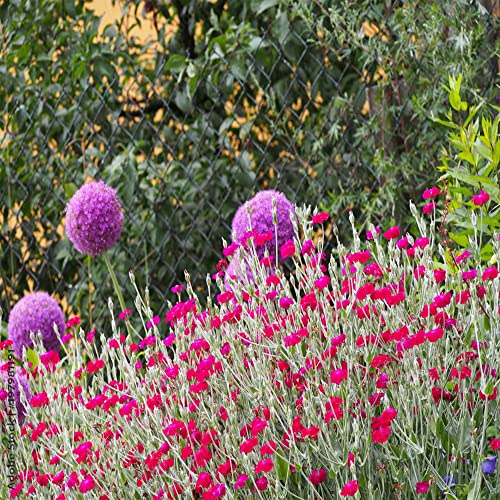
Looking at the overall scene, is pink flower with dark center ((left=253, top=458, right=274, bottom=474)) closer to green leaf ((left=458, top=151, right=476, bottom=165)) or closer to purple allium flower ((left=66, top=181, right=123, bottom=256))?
green leaf ((left=458, top=151, right=476, bottom=165))

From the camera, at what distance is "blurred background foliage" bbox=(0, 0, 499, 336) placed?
319cm

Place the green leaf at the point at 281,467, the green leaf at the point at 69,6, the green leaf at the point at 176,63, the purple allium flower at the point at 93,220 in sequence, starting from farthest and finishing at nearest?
the green leaf at the point at 69,6
the green leaf at the point at 176,63
the purple allium flower at the point at 93,220
the green leaf at the point at 281,467

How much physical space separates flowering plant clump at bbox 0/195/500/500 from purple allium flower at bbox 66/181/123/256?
0.76 m

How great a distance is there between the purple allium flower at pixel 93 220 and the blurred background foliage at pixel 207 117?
3.04ft

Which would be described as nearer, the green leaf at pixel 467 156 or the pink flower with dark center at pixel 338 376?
the pink flower with dark center at pixel 338 376

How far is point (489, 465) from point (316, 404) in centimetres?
33

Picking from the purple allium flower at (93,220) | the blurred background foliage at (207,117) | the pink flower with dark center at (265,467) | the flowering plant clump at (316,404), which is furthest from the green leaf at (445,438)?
the blurred background foliage at (207,117)

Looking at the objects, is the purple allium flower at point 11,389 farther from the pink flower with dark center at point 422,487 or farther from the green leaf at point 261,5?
A: the green leaf at point 261,5

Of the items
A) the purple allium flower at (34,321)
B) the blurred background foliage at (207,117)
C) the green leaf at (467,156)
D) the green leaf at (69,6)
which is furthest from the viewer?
the green leaf at (69,6)

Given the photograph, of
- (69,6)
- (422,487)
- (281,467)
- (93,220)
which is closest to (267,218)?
(93,220)

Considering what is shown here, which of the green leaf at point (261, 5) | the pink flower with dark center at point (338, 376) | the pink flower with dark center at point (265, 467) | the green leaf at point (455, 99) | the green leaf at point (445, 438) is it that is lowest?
the green leaf at point (445, 438)

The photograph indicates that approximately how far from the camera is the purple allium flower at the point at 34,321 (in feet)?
8.95

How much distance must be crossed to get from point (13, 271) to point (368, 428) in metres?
3.30

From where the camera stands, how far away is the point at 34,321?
2.72 m
